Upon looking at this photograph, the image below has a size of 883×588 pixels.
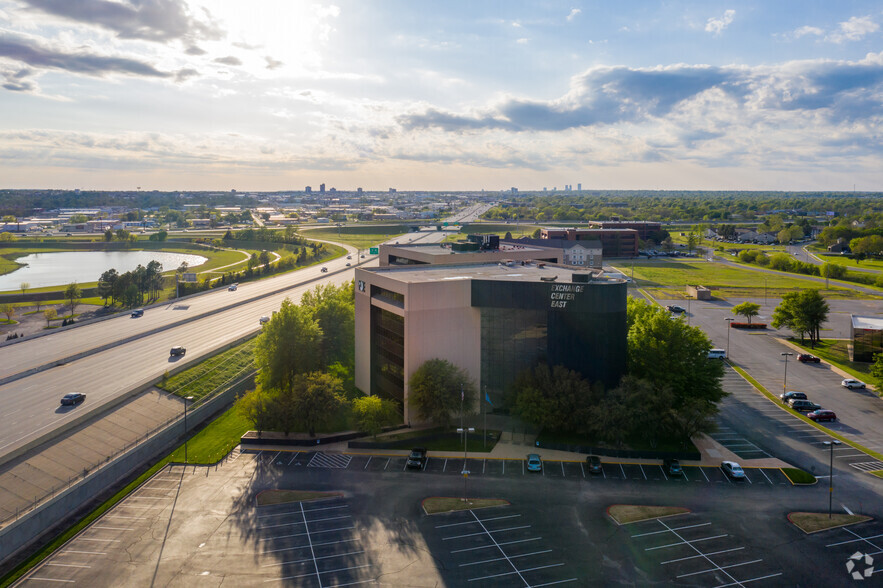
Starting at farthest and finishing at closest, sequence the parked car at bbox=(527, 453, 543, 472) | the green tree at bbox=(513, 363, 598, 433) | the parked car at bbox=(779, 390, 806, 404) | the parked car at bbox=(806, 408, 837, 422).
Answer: the parked car at bbox=(779, 390, 806, 404) → the parked car at bbox=(806, 408, 837, 422) → the green tree at bbox=(513, 363, 598, 433) → the parked car at bbox=(527, 453, 543, 472)

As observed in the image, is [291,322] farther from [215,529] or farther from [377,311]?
[215,529]

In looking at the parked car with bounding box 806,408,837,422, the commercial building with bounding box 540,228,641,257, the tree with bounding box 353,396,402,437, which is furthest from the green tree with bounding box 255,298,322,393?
the commercial building with bounding box 540,228,641,257

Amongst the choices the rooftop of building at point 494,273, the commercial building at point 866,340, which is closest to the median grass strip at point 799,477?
the rooftop of building at point 494,273

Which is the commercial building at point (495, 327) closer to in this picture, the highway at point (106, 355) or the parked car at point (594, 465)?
the parked car at point (594, 465)

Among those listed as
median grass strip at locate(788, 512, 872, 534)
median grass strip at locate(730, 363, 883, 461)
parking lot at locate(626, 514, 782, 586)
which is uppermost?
median grass strip at locate(730, 363, 883, 461)

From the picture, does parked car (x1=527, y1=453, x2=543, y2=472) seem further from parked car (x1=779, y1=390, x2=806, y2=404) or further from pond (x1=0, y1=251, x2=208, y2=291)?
pond (x1=0, y1=251, x2=208, y2=291)
